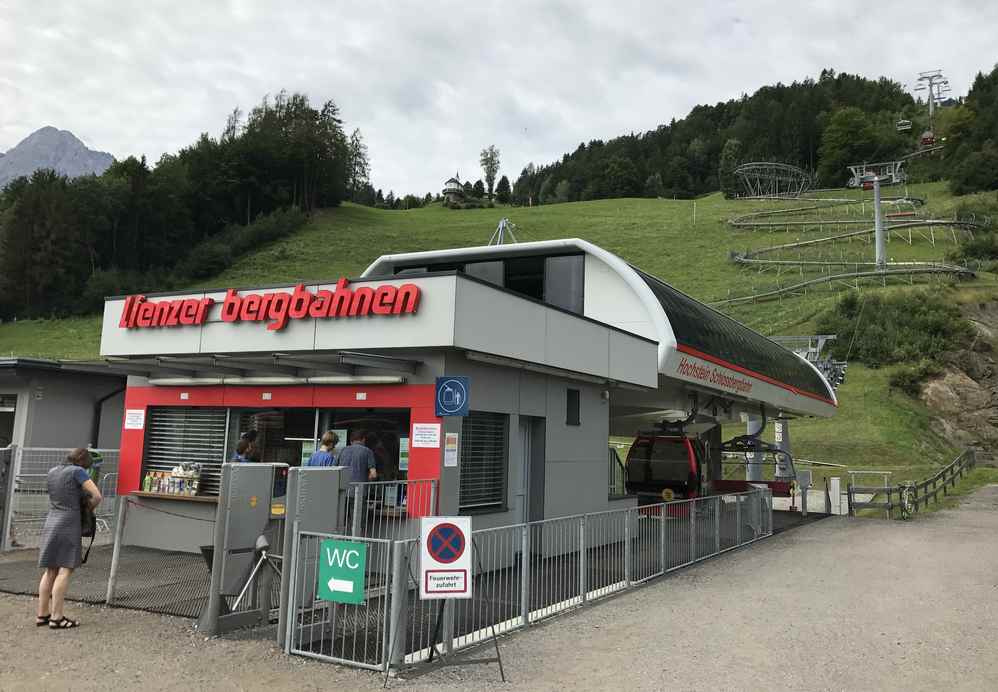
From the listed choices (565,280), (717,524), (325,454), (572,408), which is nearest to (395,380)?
(325,454)

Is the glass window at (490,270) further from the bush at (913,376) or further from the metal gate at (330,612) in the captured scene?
the bush at (913,376)

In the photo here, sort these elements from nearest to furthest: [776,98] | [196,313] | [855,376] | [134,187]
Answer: [196,313] < [855,376] < [134,187] < [776,98]

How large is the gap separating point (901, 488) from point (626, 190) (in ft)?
408

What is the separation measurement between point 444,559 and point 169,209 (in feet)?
263

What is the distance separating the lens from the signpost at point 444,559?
6.68m

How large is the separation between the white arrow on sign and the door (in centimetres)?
650

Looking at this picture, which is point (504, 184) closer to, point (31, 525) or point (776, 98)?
point (776, 98)

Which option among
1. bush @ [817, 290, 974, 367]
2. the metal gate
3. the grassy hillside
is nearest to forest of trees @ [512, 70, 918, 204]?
the grassy hillside

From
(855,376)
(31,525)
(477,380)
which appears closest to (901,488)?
(477,380)

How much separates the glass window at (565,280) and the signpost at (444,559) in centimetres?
1202

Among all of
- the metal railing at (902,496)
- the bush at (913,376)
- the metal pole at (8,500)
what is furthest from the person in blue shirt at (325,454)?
the bush at (913,376)

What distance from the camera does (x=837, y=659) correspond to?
7469 mm

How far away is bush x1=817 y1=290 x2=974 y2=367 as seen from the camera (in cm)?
4519

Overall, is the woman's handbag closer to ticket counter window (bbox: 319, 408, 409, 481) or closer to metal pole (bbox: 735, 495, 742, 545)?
ticket counter window (bbox: 319, 408, 409, 481)
